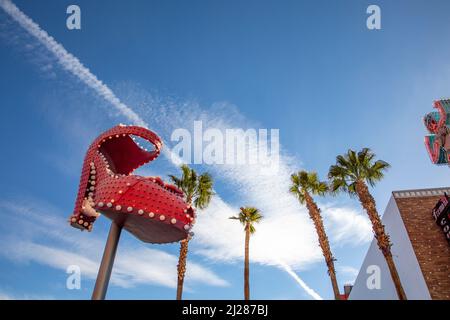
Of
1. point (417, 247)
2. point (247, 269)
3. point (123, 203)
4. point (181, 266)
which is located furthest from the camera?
point (247, 269)

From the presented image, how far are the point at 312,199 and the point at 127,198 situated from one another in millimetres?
16850

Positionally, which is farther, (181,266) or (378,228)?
(181,266)

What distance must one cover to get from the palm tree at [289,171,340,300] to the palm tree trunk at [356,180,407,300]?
2.87m

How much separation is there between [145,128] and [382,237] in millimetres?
14423

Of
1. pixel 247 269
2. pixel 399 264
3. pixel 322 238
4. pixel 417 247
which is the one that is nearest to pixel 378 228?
pixel 417 247

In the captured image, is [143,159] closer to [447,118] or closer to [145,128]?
[145,128]

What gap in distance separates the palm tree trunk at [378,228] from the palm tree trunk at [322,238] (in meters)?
2.86

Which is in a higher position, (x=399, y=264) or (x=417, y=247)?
(x=417, y=247)


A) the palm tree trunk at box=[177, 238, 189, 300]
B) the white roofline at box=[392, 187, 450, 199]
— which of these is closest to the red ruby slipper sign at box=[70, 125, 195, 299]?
the palm tree trunk at box=[177, 238, 189, 300]

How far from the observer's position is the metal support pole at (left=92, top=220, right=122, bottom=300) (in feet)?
12.1

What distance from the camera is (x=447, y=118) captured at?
13.7 metres

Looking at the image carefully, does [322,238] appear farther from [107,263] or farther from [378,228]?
[107,263]

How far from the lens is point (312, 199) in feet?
62.0
